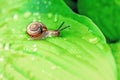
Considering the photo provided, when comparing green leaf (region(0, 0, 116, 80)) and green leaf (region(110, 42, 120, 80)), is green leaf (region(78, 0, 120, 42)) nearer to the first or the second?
green leaf (region(110, 42, 120, 80))

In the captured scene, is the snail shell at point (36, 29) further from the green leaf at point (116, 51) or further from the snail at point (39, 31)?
the green leaf at point (116, 51)

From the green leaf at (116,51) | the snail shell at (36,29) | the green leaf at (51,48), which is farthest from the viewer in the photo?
the green leaf at (116,51)

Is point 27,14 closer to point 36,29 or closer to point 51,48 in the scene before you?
point 36,29

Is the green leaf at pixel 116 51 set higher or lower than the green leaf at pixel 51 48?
lower

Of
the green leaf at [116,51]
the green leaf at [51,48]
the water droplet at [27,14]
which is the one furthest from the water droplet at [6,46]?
the green leaf at [116,51]

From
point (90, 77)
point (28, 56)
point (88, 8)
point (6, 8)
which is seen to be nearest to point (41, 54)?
point (28, 56)

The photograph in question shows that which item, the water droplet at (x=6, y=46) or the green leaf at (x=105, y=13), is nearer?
the water droplet at (x=6, y=46)

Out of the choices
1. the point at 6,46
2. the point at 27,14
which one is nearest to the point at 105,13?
the point at 27,14
